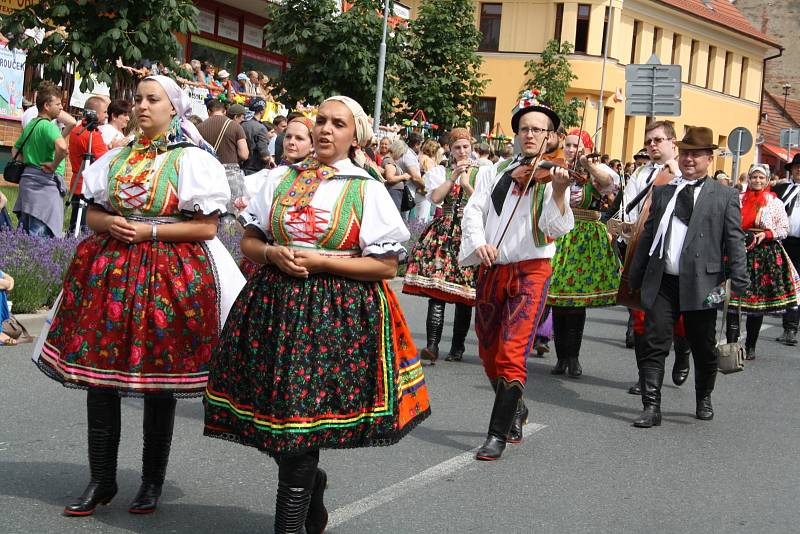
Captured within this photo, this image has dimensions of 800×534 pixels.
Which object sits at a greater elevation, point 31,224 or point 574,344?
point 31,224

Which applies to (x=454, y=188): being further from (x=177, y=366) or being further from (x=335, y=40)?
(x=335, y=40)

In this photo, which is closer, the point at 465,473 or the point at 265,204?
the point at 265,204

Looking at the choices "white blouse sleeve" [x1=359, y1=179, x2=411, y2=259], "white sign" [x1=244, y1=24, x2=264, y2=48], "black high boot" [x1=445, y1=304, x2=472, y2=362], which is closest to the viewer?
"white blouse sleeve" [x1=359, y1=179, x2=411, y2=259]

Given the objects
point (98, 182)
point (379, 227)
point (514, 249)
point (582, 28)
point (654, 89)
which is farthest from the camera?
point (582, 28)

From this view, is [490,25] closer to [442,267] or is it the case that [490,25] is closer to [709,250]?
[442,267]

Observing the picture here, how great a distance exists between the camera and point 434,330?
375 inches

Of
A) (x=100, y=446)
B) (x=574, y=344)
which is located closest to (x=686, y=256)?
(x=574, y=344)

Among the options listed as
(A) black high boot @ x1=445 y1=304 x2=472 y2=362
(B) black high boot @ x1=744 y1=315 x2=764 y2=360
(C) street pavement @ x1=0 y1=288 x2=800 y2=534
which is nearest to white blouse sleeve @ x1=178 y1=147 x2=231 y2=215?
(C) street pavement @ x1=0 y1=288 x2=800 y2=534

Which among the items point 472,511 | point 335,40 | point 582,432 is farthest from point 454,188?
point 335,40

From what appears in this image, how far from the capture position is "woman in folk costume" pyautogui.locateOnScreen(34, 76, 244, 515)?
15.6ft

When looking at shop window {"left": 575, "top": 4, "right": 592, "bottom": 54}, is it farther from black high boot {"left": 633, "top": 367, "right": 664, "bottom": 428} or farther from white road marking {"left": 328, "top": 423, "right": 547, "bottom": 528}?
white road marking {"left": 328, "top": 423, "right": 547, "bottom": 528}

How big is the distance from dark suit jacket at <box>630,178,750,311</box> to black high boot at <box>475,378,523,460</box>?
165cm

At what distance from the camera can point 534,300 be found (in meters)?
6.49

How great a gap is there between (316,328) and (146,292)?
915 millimetres
